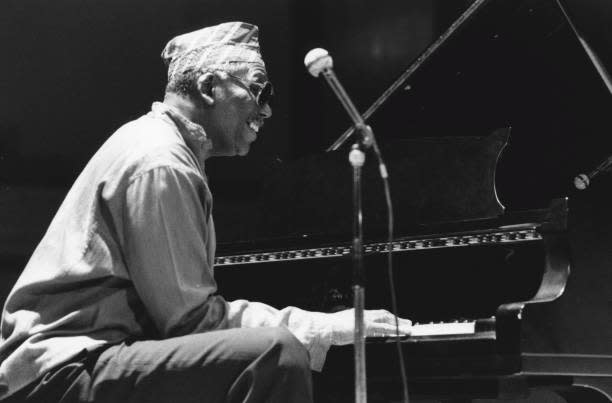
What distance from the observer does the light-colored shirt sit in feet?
8.53

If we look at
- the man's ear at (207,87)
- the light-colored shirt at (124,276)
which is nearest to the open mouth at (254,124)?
the man's ear at (207,87)

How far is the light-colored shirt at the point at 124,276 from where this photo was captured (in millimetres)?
2600

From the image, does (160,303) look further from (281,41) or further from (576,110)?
(281,41)

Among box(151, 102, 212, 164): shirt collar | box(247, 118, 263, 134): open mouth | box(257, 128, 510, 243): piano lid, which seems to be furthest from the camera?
box(257, 128, 510, 243): piano lid

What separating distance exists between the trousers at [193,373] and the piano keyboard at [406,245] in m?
1.24

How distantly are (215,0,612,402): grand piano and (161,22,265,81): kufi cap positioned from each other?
0.90 meters

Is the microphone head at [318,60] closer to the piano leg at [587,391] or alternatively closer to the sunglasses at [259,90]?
the sunglasses at [259,90]

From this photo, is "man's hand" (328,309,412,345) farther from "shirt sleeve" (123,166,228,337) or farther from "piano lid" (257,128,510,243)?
"piano lid" (257,128,510,243)

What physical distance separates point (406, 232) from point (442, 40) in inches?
43.8

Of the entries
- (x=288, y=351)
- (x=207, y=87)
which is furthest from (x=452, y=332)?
(x=207, y=87)

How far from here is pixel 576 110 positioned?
15.4 feet

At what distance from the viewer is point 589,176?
4715 mm

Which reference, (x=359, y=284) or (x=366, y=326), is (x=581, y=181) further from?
(x=359, y=284)

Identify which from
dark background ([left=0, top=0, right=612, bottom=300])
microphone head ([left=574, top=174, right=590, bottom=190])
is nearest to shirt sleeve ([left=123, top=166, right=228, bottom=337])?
dark background ([left=0, top=0, right=612, bottom=300])
